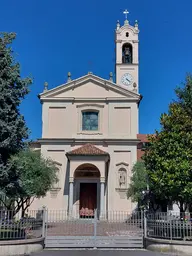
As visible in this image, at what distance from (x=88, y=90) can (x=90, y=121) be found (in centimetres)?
299

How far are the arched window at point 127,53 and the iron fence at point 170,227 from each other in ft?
94.7

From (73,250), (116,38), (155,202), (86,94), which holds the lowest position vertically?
(73,250)

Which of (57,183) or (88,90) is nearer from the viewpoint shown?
(57,183)

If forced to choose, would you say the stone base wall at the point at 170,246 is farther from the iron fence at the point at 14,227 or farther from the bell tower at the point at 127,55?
the bell tower at the point at 127,55

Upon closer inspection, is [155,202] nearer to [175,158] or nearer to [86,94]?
[175,158]

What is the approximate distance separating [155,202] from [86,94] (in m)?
→ 13.4

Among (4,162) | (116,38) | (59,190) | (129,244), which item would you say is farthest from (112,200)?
(116,38)

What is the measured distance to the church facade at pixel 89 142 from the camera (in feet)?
96.9

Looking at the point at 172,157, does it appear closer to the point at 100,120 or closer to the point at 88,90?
the point at 100,120

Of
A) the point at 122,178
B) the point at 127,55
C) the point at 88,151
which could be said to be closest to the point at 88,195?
the point at 122,178

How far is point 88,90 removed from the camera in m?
33.2

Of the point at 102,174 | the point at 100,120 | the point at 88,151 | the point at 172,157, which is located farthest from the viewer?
the point at 100,120

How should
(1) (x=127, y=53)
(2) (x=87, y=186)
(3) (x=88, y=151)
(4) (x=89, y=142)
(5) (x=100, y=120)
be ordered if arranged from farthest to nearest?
(1) (x=127, y=53) < (5) (x=100, y=120) < (4) (x=89, y=142) < (2) (x=87, y=186) < (3) (x=88, y=151)

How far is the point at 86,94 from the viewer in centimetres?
3309
